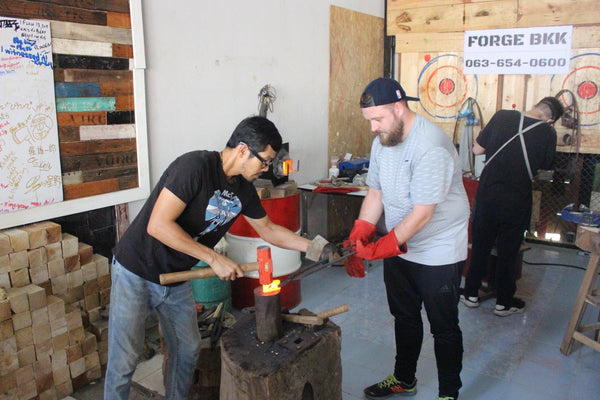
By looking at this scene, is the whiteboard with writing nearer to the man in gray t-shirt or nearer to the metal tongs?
the metal tongs

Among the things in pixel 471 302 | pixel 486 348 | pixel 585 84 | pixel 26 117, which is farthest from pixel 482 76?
pixel 26 117

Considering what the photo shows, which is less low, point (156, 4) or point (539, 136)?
point (156, 4)

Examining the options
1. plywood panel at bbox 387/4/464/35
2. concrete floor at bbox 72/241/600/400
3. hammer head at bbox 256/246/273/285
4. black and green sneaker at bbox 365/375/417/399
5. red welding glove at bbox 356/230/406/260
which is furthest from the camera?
plywood panel at bbox 387/4/464/35

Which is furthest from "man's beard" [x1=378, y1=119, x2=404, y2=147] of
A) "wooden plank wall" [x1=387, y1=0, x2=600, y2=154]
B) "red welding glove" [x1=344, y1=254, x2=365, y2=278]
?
"wooden plank wall" [x1=387, y1=0, x2=600, y2=154]

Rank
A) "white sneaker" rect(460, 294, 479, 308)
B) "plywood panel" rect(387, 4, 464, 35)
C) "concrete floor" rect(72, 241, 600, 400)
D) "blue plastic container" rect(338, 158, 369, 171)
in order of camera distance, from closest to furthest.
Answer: "concrete floor" rect(72, 241, 600, 400)
"white sneaker" rect(460, 294, 479, 308)
"blue plastic container" rect(338, 158, 369, 171)
"plywood panel" rect(387, 4, 464, 35)

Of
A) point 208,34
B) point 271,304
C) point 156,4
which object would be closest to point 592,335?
point 271,304

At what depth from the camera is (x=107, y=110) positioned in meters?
3.48

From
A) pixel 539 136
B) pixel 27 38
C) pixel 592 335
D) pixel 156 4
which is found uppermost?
pixel 156 4

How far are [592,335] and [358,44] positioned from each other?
4.15m

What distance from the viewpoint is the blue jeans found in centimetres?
238

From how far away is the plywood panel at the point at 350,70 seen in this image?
231 inches

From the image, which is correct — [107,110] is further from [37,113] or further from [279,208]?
[279,208]

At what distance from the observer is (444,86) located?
6.49 metres

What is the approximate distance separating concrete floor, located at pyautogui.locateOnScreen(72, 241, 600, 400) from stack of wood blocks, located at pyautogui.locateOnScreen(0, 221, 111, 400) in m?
0.23
